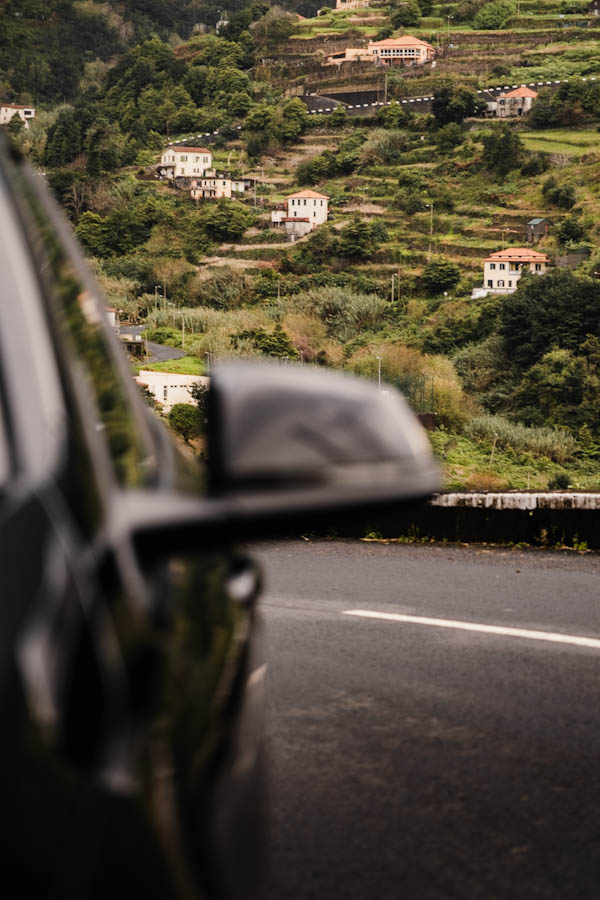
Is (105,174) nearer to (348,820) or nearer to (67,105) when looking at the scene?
(67,105)

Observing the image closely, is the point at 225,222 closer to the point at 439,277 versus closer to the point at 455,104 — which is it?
the point at 439,277

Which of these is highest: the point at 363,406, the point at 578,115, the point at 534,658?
the point at 363,406

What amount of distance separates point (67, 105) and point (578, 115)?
79.8m

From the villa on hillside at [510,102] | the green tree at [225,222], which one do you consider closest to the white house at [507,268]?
the green tree at [225,222]

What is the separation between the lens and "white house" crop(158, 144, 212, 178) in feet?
483

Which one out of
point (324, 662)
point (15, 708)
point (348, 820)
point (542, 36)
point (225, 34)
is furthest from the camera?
point (225, 34)

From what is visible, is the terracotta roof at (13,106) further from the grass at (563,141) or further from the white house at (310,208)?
the grass at (563,141)

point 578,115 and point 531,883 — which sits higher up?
point 531,883

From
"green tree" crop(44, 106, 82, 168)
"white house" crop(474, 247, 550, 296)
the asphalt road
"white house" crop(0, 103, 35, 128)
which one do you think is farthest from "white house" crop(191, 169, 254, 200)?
the asphalt road

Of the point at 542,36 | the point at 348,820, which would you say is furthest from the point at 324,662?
the point at 542,36

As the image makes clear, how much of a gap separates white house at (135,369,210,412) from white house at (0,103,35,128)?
10192 cm

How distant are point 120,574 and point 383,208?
134 metres

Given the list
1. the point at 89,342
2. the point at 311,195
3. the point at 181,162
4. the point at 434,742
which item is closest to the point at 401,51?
the point at 181,162

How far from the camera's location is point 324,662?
207 inches
